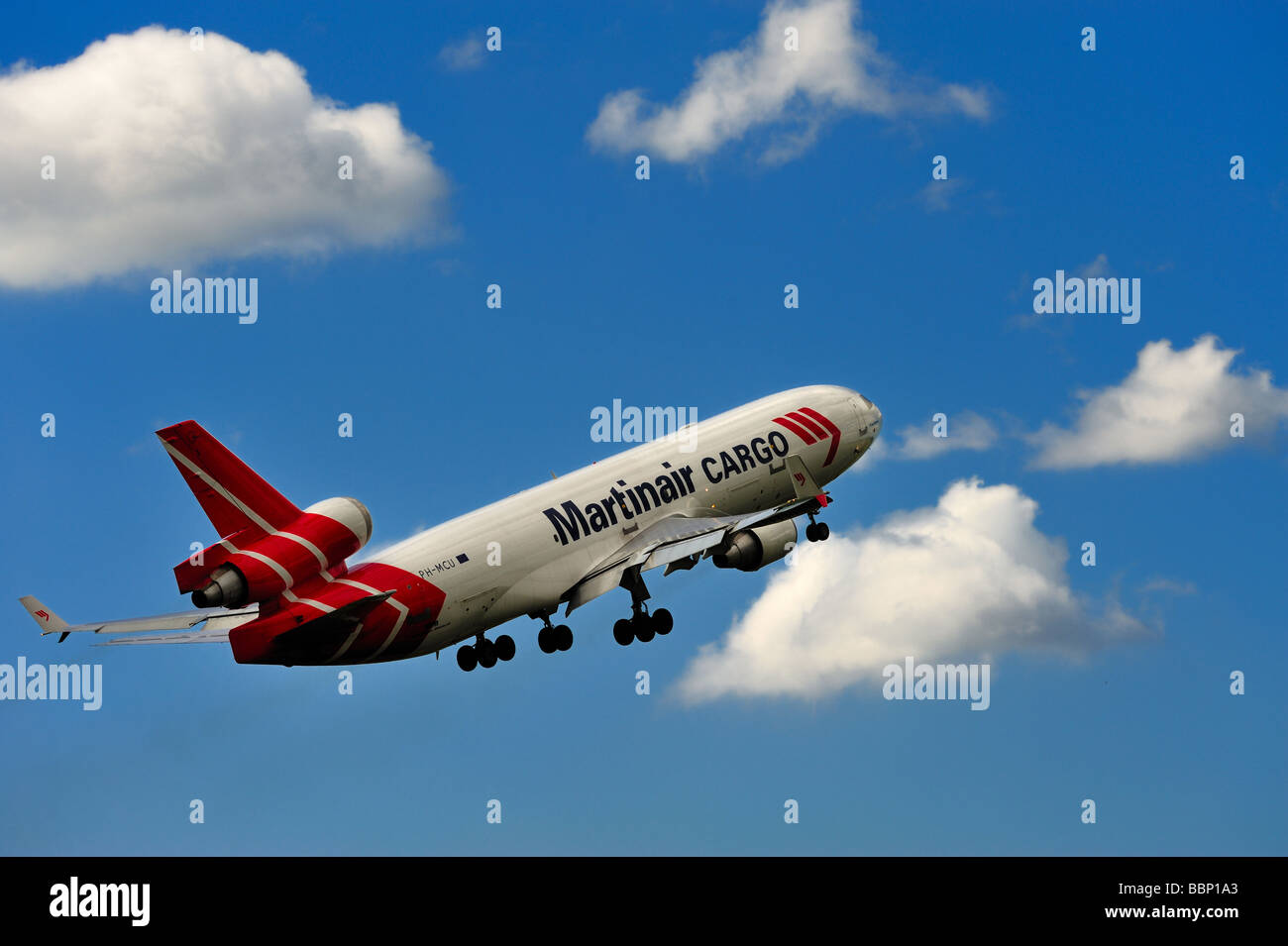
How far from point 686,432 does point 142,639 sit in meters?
19.3

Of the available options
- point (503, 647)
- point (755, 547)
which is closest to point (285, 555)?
point (503, 647)

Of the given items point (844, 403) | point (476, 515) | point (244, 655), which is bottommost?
point (244, 655)

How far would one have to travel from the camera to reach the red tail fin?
46.5m

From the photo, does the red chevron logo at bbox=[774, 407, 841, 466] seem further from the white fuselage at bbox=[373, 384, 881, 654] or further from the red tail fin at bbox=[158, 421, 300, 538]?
the red tail fin at bbox=[158, 421, 300, 538]

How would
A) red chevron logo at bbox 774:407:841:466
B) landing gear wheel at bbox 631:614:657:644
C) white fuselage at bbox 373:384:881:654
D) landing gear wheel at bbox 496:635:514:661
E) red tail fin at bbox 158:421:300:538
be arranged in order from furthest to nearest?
red chevron logo at bbox 774:407:841:466 → landing gear wheel at bbox 631:614:657:644 → landing gear wheel at bbox 496:635:514:661 → white fuselage at bbox 373:384:881:654 → red tail fin at bbox 158:421:300:538

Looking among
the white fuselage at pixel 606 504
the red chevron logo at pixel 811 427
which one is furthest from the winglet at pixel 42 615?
the red chevron logo at pixel 811 427

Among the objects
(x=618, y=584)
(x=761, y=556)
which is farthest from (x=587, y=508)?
(x=761, y=556)

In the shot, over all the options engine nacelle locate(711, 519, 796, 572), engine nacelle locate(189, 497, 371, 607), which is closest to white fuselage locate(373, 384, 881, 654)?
engine nacelle locate(711, 519, 796, 572)

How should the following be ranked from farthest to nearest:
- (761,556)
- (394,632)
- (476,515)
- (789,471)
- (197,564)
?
(789,471) → (761,556) → (476,515) → (394,632) → (197,564)

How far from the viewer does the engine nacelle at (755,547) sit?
57344 millimetres

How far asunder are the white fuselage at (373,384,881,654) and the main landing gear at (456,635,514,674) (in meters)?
1.54

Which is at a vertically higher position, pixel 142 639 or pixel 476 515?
pixel 476 515

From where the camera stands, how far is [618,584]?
2191 inches

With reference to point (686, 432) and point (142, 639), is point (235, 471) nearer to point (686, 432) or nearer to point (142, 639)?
point (142, 639)
